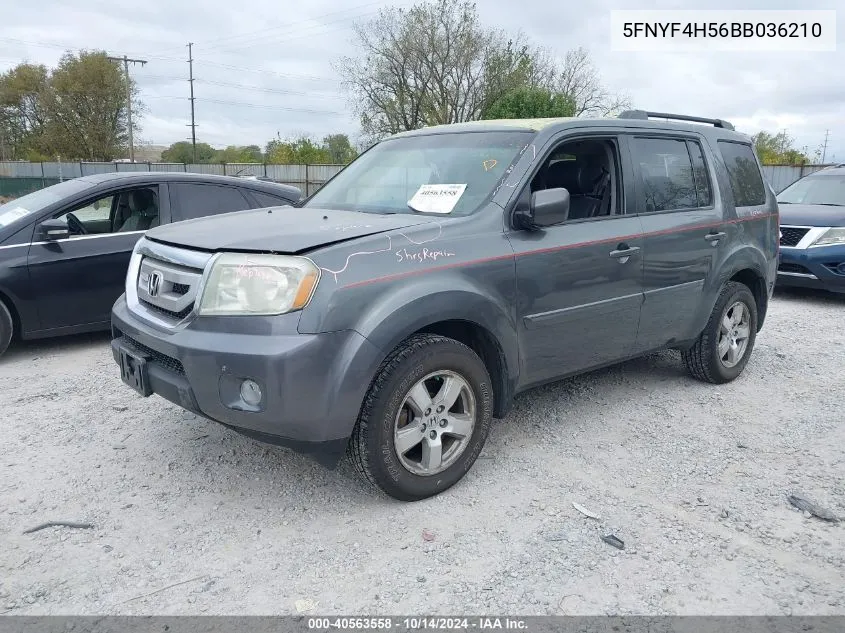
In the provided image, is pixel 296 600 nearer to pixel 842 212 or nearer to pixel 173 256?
pixel 173 256

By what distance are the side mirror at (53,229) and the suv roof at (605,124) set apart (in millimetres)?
2891

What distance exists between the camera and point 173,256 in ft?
Result: 10.6

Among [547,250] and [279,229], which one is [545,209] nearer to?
[547,250]

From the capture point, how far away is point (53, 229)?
5406mm

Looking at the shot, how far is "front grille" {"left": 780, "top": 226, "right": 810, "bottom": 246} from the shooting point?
8562 mm

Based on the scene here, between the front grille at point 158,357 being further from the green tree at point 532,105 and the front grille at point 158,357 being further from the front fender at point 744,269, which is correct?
the green tree at point 532,105

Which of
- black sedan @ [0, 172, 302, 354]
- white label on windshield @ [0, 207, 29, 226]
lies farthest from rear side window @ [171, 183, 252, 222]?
white label on windshield @ [0, 207, 29, 226]

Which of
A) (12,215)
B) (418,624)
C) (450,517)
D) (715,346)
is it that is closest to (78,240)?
(12,215)

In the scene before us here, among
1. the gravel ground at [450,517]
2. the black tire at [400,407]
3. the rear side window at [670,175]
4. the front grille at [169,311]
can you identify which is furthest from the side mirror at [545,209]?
the front grille at [169,311]

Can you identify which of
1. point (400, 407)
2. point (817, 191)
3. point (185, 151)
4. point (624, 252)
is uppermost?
point (185, 151)

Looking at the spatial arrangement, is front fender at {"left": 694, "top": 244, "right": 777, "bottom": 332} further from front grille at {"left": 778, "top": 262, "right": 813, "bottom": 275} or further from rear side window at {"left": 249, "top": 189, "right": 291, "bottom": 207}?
rear side window at {"left": 249, "top": 189, "right": 291, "bottom": 207}

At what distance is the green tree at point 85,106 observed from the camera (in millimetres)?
48312

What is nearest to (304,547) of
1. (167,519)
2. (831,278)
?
(167,519)

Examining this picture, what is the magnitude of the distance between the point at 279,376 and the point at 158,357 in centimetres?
83
